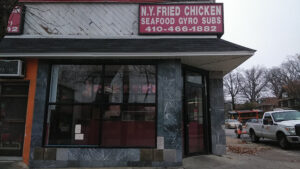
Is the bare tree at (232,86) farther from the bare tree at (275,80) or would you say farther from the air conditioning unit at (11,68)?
the air conditioning unit at (11,68)

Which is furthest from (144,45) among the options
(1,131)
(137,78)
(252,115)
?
(252,115)

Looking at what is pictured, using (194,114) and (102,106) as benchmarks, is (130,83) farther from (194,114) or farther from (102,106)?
(194,114)

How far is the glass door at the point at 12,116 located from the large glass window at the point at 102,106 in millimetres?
1015

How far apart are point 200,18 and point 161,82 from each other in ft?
8.79

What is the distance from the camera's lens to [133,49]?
5.84 metres

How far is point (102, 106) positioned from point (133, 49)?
1983 millimetres

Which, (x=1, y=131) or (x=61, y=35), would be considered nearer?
(x=1, y=131)

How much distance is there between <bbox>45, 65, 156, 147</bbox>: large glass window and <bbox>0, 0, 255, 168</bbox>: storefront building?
0.03 meters

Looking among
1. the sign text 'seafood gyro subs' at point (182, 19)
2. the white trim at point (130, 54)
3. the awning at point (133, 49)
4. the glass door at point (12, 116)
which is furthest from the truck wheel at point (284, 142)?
the glass door at point (12, 116)

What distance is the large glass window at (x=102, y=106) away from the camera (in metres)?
5.94

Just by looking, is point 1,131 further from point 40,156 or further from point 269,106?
point 269,106

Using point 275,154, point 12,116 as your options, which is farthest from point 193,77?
point 12,116

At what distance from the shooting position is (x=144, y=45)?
6105 mm

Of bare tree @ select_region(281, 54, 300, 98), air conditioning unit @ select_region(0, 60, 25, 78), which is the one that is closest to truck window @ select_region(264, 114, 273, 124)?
air conditioning unit @ select_region(0, 60, 25, 78)
